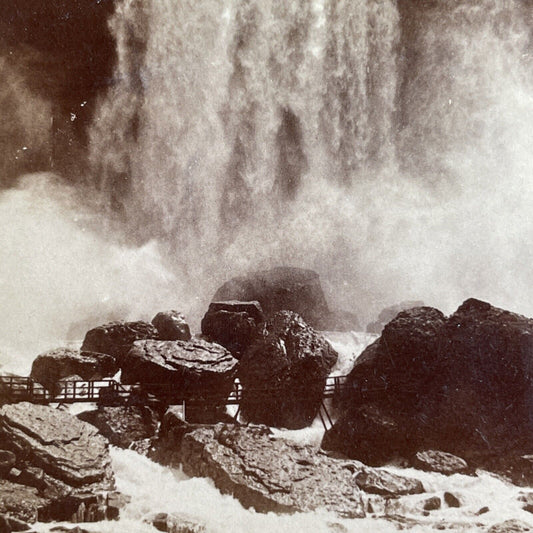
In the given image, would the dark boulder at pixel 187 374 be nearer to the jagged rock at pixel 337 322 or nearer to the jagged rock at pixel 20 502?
the jagged rock at pixel 20 502

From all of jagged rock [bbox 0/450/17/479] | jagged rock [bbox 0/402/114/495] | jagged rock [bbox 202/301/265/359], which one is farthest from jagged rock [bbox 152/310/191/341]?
jagged rock [bbox 0/450/17/479]

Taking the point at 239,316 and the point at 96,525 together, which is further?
the point at 239,316

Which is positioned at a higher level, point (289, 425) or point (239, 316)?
point (239, 316)

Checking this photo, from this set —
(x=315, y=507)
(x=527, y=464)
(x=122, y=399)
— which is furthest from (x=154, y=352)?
(x=527, y=464)

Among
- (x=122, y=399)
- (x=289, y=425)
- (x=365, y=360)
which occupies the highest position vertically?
(x=365, y=360)

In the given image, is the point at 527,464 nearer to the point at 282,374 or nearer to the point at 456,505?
the point at 456,505

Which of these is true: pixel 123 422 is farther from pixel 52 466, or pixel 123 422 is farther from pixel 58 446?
pixel 52 466

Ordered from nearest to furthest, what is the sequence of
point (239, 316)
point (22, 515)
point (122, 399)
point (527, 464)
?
point (22, 515)
point (527, 464)
point (122, 399)
point (239, 316)

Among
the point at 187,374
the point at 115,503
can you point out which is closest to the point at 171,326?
the point at 187,374
